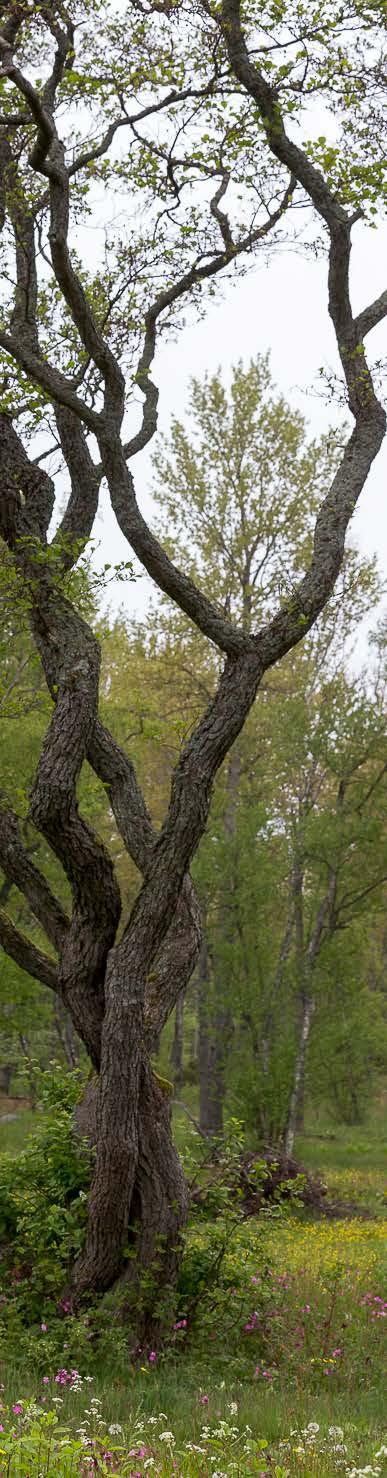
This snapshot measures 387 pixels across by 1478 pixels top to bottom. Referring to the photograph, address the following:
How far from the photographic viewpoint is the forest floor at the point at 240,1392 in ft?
14.5

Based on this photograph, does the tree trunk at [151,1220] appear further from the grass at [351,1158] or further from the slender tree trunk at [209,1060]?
the slender tree trunk at [209,1060]

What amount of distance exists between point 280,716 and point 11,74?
16697 millimetres

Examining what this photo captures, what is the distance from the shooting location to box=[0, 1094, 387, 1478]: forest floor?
4.43 m

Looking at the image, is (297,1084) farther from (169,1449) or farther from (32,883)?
(169,1449)

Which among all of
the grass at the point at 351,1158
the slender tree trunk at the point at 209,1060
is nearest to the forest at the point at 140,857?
the grass at the point at 351,1158

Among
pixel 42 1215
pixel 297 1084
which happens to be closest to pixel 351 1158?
pixel 297 1084

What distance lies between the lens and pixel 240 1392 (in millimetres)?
6875

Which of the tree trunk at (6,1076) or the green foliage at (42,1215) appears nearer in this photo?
the green foliage at (42,1215)

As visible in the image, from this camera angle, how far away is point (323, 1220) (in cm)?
1802

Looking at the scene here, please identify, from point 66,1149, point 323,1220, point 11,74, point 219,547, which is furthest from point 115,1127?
point 219,547

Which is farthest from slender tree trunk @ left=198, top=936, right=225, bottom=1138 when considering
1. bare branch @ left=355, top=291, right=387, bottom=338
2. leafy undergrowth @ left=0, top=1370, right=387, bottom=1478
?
leafy undergrowth @ left=0, top=1370, right=387, bottom=1478

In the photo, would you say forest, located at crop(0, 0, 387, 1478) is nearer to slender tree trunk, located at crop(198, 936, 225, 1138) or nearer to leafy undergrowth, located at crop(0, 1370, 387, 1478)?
leafy undergrowth, located at crop(0, 1370, 387, 1478)

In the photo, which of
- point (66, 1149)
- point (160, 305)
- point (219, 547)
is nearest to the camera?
point (66, 1149)

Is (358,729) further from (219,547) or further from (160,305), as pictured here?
(160,305)
